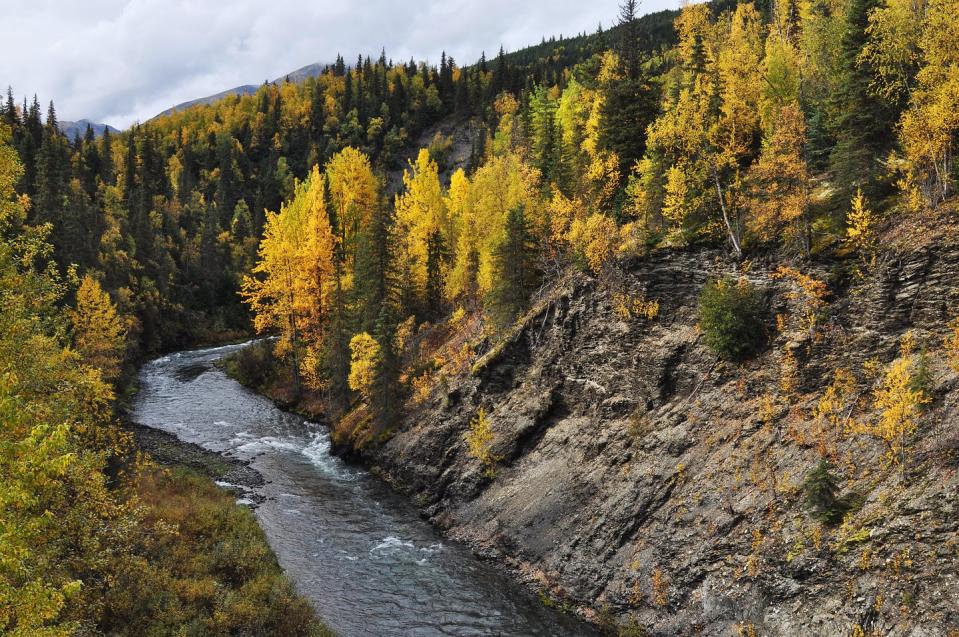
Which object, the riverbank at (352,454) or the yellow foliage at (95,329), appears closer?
the riverbank at (352,454)

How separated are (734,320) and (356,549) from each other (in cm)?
2098

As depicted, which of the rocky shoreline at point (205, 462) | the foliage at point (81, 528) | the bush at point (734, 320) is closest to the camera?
the foliage at point (81, 528)

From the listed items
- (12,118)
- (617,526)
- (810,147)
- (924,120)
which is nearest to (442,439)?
(617,526)

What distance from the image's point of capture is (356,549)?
28953 millimetres

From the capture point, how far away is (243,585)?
21.8 metres

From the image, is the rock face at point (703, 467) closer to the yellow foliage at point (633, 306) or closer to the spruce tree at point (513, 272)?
the yellow foliage at point (633, 306)

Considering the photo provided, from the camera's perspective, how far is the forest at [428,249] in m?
14.8

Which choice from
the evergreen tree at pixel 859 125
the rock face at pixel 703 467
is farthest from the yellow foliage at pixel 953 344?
the evergreen tree at pixel 859 125

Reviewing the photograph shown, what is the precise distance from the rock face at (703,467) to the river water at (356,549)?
5.65 ft

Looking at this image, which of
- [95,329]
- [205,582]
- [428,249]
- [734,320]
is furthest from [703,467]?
[95,329]

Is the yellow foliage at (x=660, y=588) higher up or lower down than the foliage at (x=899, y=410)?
lower down

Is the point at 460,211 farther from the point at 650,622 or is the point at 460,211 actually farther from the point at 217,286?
the point at 217,286

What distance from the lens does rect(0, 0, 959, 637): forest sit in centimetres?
1478

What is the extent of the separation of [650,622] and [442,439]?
17.7 meters
